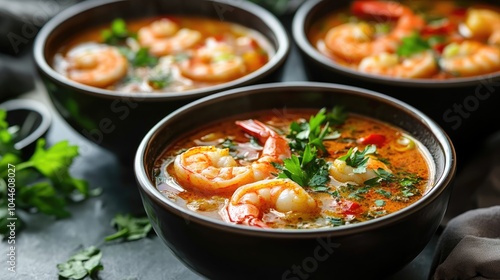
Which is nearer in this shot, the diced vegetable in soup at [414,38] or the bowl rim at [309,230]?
the bowl rim at [309,230]

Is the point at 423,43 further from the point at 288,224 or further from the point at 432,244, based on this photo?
the point at 288,224

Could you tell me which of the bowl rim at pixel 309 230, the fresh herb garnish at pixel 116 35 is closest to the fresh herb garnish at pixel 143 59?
the fresh herb garnish at pixel 116 35

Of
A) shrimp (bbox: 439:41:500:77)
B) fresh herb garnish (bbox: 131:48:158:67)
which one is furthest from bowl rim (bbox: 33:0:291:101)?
shrimp (bbox: 439:41:500:77)

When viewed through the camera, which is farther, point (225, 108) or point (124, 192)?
point (124, 192)

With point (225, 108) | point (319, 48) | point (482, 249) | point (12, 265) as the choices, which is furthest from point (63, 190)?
point (482, 249)

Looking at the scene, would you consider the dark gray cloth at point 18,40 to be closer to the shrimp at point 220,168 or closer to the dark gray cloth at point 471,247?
the shrimp at point 220,168

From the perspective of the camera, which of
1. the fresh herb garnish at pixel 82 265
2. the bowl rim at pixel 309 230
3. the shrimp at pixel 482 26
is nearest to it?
the bowl rim at pixel 309 230
